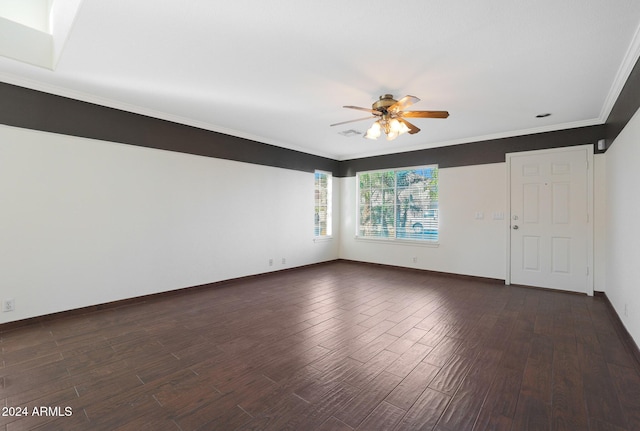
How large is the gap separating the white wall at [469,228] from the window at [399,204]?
0.22 metres

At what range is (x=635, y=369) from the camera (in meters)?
2.31

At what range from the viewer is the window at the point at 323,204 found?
679 cm

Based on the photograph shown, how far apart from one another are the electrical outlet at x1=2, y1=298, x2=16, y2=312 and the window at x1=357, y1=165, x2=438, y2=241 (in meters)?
5.70

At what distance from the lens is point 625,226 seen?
2.99 m

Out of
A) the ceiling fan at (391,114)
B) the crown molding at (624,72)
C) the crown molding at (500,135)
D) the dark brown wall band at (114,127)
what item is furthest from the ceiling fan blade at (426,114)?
the dark brown wall band at (114,127)

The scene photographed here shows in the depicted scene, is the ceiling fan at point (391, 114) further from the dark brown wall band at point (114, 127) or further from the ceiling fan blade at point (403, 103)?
the dark brown wall band at point (114, 127)

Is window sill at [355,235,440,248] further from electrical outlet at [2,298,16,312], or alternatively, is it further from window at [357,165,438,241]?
electrical outlet at [2,298,16,312]

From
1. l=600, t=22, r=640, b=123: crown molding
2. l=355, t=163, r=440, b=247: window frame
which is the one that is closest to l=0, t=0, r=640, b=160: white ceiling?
l=600, t=22, r=640, b=123: crown molding

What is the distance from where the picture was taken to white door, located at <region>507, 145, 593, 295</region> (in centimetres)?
441

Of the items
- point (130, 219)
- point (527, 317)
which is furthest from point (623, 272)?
point (130, 219)

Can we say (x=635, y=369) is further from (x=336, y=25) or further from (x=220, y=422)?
(x=336, y=25)

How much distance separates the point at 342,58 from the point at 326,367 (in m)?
2.59

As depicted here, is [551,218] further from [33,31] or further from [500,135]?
[33,31]

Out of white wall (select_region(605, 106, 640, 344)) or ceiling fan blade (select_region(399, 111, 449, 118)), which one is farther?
ceiling fan blade (select_region(399, 111, 449, 118))
